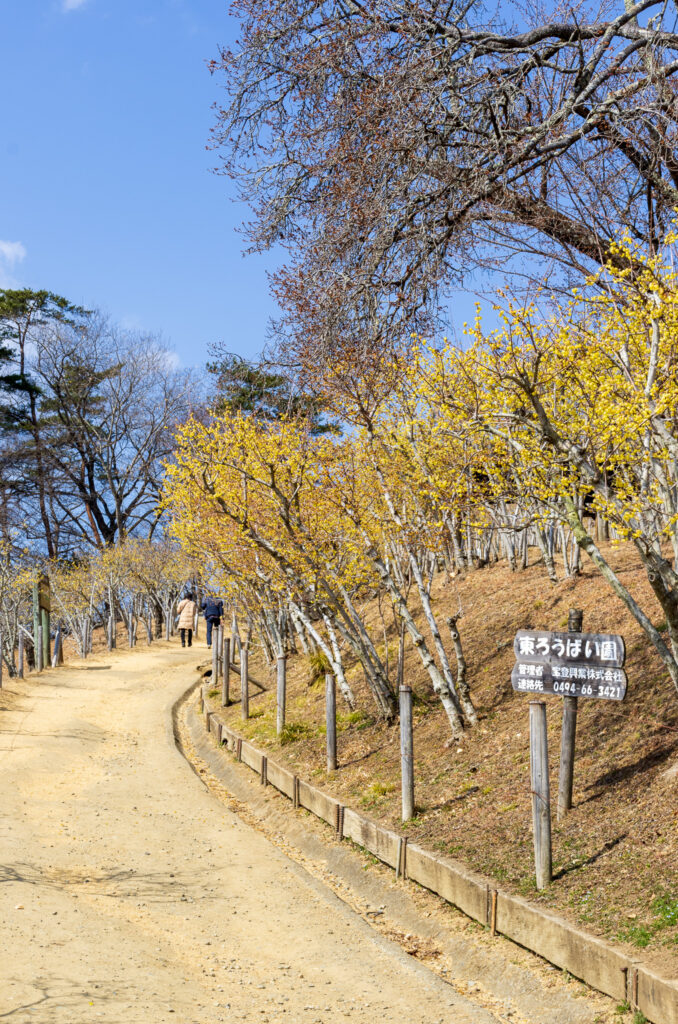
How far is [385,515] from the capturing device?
41.3 ft

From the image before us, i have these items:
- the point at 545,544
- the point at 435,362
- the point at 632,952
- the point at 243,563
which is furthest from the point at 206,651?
the point at 632,952

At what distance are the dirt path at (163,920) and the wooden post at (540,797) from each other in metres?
1.04

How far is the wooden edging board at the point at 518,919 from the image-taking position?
5.02 meters

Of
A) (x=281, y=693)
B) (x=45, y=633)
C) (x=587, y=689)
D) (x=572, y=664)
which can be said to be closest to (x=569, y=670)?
(x=572, y=664)

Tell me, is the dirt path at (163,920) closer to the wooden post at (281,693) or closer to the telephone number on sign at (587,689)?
the wooden post at (281,693)

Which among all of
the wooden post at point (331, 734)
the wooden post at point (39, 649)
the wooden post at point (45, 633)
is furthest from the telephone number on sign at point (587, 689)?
the wooden post at point (39, 649)

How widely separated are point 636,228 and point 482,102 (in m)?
1.82

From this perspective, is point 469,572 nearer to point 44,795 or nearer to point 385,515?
point 385,515

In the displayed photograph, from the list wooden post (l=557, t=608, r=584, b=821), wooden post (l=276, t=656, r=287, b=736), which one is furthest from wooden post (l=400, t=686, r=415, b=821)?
wooden post (l=276, t=656, r=287, b=736)

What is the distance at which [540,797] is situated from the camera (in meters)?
6.62

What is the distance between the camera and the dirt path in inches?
216

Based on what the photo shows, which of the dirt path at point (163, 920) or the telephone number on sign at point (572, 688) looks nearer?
the dirt path at point (163, 920)

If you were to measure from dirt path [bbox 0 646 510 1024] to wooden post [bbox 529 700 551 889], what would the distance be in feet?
3.41

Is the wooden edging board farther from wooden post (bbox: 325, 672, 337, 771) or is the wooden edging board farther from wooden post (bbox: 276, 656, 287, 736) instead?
wooden post (bbox: 276, 656, 287, 736)
